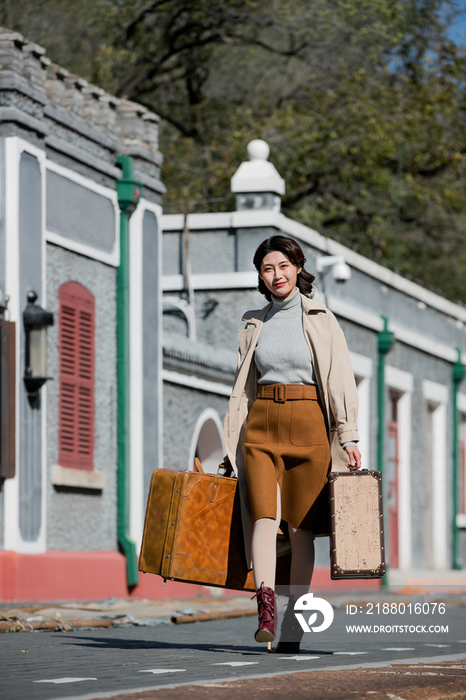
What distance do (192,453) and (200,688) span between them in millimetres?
9884

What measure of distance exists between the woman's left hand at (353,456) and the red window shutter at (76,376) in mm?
6087

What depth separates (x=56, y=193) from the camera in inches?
478

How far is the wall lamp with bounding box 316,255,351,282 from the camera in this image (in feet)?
55.6

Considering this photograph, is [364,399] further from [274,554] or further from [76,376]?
[274,554]

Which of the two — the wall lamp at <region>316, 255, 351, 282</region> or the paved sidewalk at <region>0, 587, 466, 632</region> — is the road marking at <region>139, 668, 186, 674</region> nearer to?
the paved sidewalk at <region>0, 587, 466, 632</region>

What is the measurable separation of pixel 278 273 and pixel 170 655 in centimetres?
184

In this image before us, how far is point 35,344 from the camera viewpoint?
1129 cm

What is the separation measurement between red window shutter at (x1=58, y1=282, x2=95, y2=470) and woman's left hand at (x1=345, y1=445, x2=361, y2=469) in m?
6.09

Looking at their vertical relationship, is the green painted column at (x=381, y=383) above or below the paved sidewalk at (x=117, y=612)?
above

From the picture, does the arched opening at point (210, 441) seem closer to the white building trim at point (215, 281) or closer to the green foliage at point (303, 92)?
the white building trim at point (215, 281)

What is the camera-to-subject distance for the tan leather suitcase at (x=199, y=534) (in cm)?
647

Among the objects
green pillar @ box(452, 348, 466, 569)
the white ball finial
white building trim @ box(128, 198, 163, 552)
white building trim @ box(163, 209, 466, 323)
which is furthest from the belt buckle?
green pillar @ box(452, 348, 466, 569)

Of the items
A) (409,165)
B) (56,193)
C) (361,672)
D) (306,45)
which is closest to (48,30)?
(306,45)

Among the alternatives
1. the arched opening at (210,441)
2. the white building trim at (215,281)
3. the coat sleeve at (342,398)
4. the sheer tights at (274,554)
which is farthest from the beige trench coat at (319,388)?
the white building trim at (215,281)
